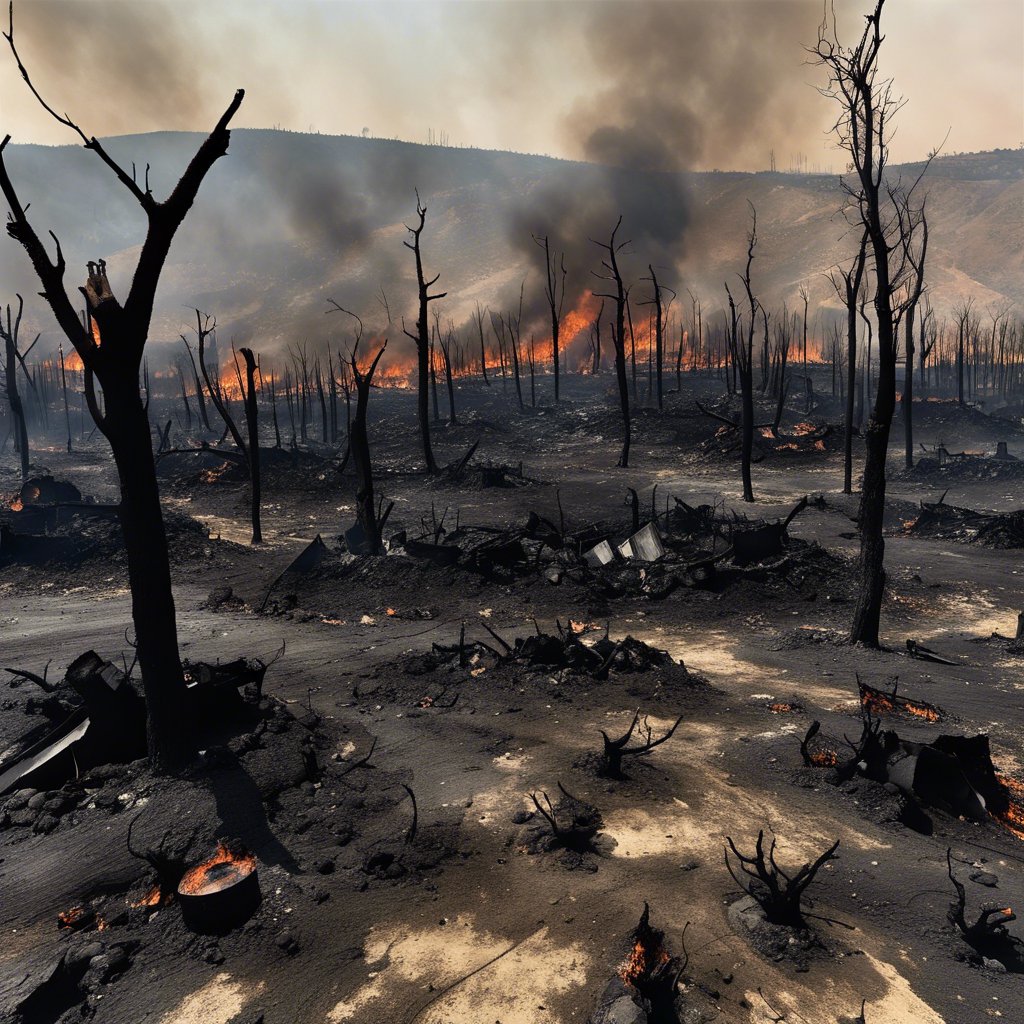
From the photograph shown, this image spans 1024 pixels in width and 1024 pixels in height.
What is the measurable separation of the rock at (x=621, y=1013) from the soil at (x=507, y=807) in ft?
0.48

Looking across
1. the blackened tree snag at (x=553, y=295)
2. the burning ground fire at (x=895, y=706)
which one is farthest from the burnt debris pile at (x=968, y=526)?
the blackened tree snag at (x=553, y=295)

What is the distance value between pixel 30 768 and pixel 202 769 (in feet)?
5.88

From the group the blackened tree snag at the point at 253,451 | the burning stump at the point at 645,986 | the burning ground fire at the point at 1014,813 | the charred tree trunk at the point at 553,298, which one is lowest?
the burning ground fire at the point at 1014,813

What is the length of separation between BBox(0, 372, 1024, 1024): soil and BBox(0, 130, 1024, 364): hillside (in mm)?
80371

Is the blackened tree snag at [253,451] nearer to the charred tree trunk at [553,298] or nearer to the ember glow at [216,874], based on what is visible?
the ember glow at [216,874]

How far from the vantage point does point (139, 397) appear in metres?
5.65

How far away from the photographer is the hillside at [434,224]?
9781 cm

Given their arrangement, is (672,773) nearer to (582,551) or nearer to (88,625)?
(582,551)

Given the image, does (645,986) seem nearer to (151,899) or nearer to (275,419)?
(151,899)

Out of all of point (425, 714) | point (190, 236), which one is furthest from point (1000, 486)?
point (190, 236)

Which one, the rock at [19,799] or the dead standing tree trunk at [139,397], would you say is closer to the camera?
the dead standing tree trunk at [139,397]

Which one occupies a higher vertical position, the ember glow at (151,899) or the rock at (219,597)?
the ember glow at (151,899)

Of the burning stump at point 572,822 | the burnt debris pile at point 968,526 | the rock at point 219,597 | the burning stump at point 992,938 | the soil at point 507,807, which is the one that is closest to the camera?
the soil at point 507,807

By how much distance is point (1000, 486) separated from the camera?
80.7 feet
